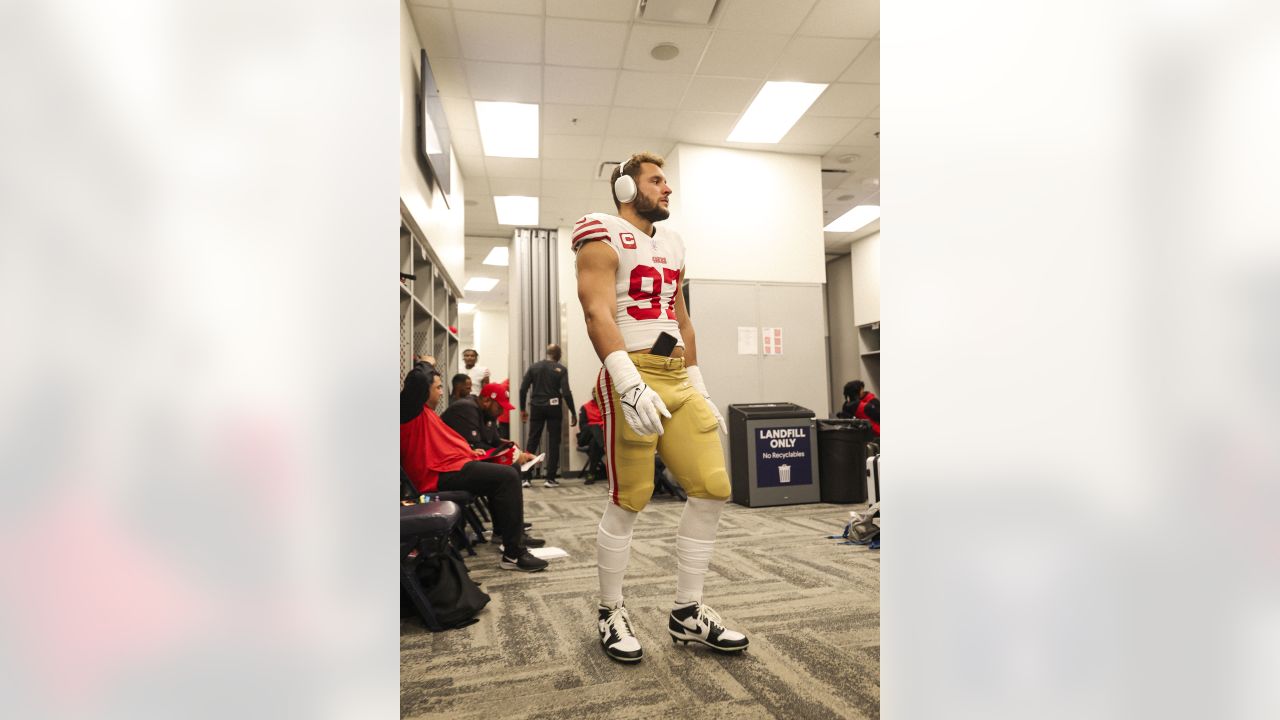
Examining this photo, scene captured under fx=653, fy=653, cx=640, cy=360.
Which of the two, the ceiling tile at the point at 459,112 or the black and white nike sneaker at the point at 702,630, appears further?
the ceiling tile at the point at 459,112

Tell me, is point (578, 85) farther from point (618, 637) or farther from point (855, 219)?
point (855, 219)

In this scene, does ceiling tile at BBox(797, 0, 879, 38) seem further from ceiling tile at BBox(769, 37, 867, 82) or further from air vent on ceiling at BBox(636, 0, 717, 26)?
air vent on ceiling at BBox(636, 0, 717, 26)

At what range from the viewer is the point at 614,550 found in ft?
6.38

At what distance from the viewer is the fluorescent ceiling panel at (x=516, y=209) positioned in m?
7.74

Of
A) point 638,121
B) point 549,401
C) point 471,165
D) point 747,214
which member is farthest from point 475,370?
point 747,214

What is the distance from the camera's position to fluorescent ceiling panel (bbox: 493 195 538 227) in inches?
305

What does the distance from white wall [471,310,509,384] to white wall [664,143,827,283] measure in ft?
34.3

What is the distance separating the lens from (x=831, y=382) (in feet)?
36.7

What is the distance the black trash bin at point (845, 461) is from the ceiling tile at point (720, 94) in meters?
2.78

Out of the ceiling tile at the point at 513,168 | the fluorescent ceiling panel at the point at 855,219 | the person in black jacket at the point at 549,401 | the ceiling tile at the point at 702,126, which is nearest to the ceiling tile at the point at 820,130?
the ceiling tile at the point at 702,126

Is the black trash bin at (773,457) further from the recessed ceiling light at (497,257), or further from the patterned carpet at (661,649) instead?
the recessed ceiling light at (497,257)
